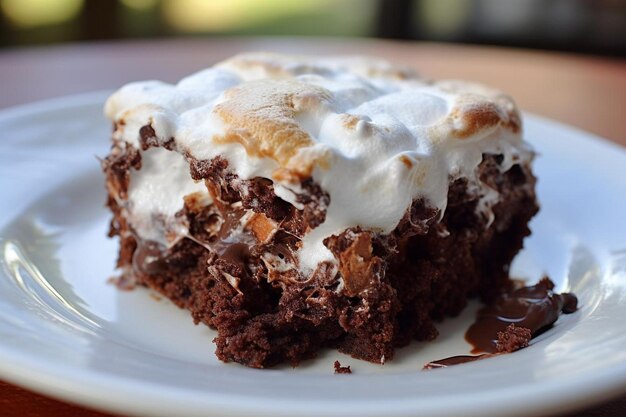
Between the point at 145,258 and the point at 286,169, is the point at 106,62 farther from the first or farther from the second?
the point at 286,169

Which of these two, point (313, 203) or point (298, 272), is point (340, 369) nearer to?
point (298, 272)

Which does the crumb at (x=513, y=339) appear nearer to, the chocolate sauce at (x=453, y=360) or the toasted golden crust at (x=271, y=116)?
the chocolate sauce at (x=453, y=360)

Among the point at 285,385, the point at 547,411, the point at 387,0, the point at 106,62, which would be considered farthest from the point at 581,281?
the point at 387,0

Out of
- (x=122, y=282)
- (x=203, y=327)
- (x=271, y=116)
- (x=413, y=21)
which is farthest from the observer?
(x=413, y=21)

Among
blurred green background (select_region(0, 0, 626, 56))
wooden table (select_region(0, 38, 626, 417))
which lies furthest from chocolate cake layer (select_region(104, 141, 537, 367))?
blurred green background (select_region(0, 0, 626, 56))

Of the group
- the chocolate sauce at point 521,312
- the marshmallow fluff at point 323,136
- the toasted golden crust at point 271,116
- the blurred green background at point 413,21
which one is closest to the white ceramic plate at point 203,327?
the chocolate sauce at point 521,312

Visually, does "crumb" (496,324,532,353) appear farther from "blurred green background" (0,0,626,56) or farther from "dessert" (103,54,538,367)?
"blurred green background" (0,0,626,56)

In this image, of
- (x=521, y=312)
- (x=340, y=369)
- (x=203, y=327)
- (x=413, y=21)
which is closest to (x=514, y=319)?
(x=521, y=312)
